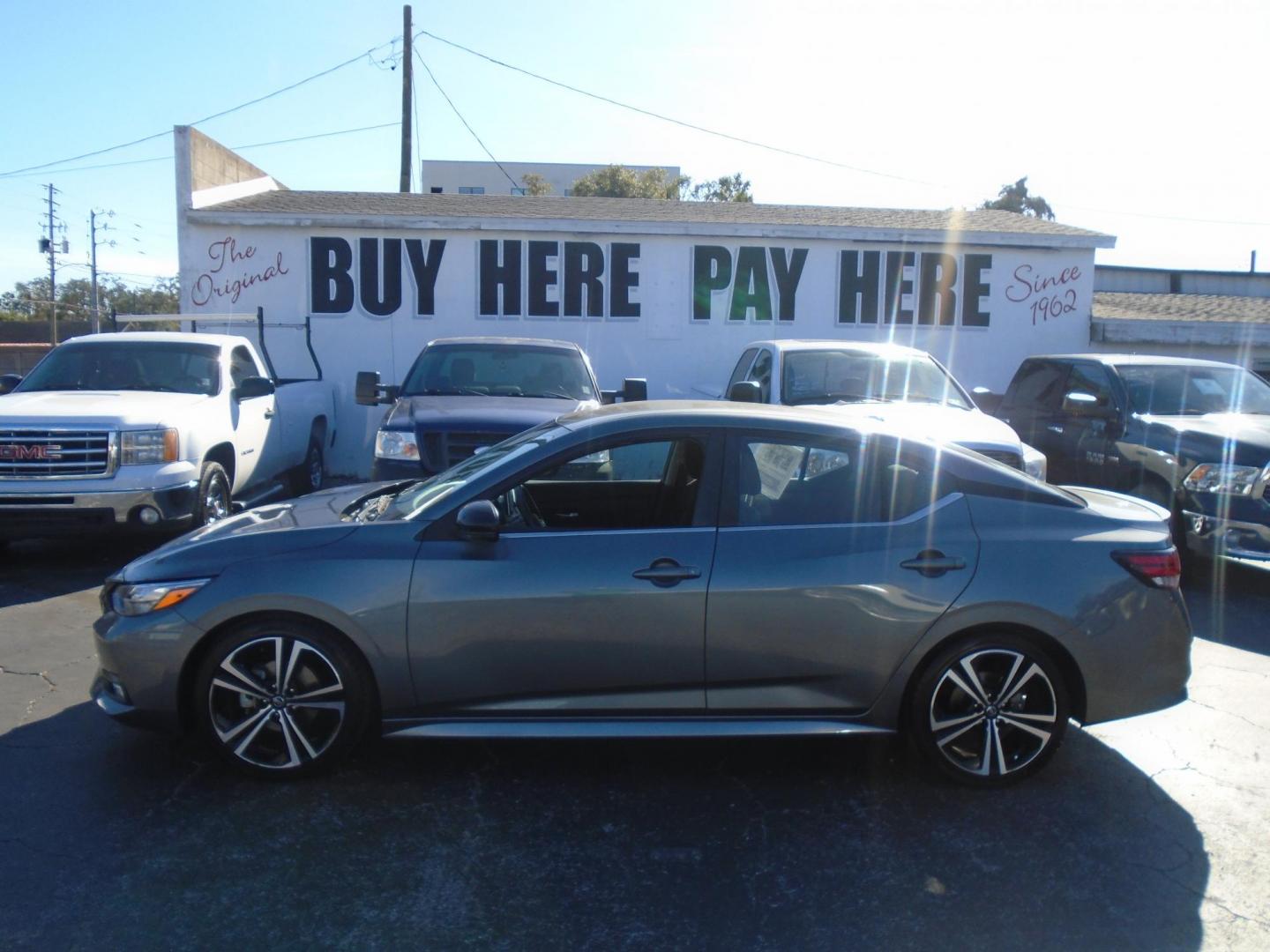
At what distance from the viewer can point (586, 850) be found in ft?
12.4

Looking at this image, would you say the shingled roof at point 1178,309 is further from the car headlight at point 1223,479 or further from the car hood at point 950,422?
the car headlight at point 1223,479

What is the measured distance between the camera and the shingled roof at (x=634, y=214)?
1384cm

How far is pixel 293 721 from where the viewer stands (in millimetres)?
4199

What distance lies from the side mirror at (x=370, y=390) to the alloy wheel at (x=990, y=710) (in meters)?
6.48

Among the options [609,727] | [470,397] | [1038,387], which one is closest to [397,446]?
[470,397]

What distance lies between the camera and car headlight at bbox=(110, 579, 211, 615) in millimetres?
4164

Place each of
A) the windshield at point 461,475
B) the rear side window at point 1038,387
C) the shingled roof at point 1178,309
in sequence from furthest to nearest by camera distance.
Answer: the shingled roof at point 1178,309
the rear side window at point 1038,387
the windshield at point 461,475

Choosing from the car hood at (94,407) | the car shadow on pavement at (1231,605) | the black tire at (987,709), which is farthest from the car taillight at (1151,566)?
the car hood at (94,407)

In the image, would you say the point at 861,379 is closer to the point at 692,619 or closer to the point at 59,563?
the point at 692,619

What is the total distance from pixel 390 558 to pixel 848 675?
6.07 ft

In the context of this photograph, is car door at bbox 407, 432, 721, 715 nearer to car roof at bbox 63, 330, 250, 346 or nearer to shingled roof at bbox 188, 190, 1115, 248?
car roof at bbox 63, 330, 250, 346

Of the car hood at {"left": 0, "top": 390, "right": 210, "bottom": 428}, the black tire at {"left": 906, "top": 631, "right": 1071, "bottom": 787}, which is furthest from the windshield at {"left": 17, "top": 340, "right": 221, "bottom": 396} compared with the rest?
the black tire at {"left": 906, "top": 631, "right": 1071, "bottom": 787}

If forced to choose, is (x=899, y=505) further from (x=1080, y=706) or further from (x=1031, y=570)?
(x=1080, y=706)

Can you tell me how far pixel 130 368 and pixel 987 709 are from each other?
25.1 ft
